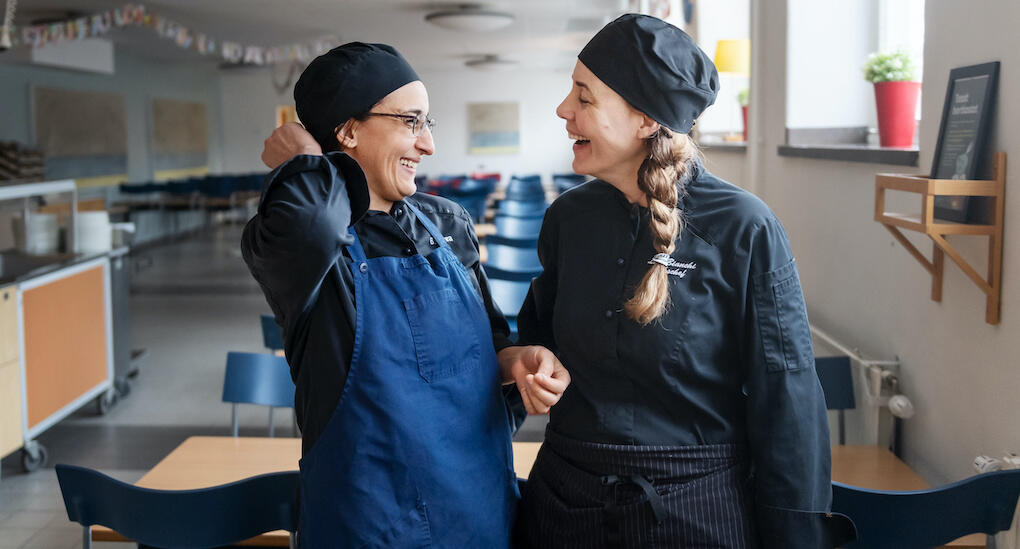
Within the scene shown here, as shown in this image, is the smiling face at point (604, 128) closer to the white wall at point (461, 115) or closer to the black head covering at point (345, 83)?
Result: the black head covering at point (345, 83)

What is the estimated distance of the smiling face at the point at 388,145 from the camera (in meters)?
1.42

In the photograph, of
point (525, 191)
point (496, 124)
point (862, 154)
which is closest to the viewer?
point (862, 154)

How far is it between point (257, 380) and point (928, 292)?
2.04 meters

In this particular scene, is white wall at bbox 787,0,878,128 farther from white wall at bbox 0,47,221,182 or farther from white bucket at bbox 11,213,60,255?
white wall at bbox 0,47,221,182

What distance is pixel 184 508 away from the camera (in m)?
1.67

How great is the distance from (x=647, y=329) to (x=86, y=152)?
12.7 metres

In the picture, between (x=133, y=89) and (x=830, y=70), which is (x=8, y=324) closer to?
(x=830, y=70)

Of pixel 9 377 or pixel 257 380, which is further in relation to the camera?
pixel 9 377

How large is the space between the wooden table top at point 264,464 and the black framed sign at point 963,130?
2.26 ft

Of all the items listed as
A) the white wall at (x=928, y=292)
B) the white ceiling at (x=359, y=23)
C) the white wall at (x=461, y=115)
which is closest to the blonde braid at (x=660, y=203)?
the white wall at (x=928, y=292)

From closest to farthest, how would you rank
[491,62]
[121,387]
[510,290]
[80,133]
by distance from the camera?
1. [510,290]
2. [121,387]
3. [80,133]
4. [491,62]

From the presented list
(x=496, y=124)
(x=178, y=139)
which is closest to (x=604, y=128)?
(x=178, y=139)

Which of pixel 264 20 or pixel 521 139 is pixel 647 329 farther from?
pixel 521 139

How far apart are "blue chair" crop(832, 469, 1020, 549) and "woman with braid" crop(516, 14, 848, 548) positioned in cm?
30
